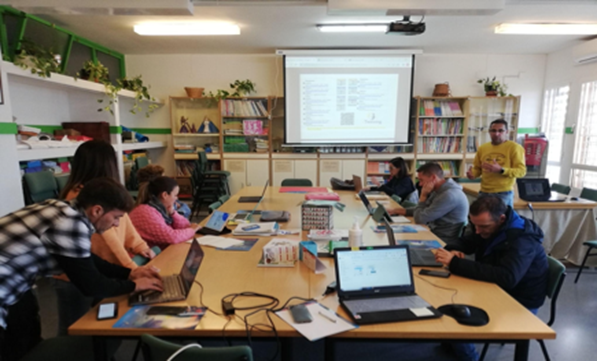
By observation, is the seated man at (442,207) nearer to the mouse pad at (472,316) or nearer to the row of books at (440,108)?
the mouse pad at (472,316)

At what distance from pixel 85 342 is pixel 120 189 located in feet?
2.46

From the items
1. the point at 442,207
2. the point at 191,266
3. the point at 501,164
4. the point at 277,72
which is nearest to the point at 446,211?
the point at 442,207

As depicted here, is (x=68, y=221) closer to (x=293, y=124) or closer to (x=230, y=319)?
(x=230, y=319)

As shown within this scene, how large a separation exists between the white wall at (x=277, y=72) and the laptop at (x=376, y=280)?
202 inches

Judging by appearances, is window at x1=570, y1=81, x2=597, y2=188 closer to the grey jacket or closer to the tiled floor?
the tiled floor

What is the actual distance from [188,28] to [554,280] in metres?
4.63

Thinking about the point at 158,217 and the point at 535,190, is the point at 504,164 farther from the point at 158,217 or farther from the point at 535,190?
the point at 158,217

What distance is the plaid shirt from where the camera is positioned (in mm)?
1271

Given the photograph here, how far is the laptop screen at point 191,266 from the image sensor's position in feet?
5.26

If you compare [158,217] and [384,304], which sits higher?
[158,217]

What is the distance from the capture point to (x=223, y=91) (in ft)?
19.4

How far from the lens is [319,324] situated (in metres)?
1.34

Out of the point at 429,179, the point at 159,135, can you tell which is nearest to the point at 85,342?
the point at 429,179

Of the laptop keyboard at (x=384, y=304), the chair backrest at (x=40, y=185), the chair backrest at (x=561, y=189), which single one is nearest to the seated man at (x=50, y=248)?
the laptop keyboard at (x=384, y=304)
